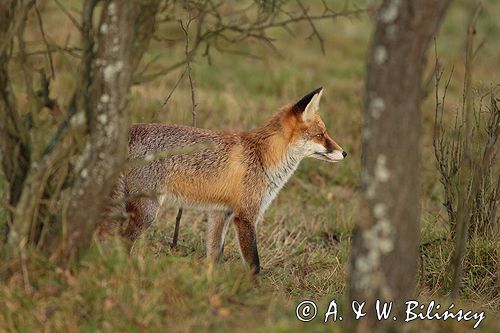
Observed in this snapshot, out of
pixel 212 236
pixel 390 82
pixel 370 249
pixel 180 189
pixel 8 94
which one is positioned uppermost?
pixel 390 82

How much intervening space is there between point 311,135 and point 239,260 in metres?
1.41

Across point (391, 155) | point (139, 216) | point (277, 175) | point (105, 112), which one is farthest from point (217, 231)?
point (391, 155)

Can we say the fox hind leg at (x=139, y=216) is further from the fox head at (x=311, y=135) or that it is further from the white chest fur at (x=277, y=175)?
the fox head at (x=311, y=135)

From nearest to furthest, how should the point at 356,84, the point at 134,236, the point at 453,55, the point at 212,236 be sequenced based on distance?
the point at 134,236 < the point at 212,236 < the point at 356,84 < the point at 453,55

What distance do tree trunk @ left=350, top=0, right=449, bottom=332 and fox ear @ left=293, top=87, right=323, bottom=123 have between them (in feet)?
9.68

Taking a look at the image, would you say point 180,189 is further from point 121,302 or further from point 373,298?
point 373,298

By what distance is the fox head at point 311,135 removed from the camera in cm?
751

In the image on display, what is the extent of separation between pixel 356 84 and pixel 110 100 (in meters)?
10.2

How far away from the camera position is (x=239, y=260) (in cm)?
749

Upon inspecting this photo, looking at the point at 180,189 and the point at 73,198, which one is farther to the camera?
the point at 180,189

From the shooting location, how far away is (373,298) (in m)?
4.41

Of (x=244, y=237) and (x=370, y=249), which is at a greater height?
(x=370, y=249)

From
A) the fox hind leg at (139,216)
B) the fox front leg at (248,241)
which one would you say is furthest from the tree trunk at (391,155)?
the fox hind leg at (139,216)

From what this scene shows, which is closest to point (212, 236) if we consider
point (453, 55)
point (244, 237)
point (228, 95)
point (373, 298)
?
point (244, 237)
